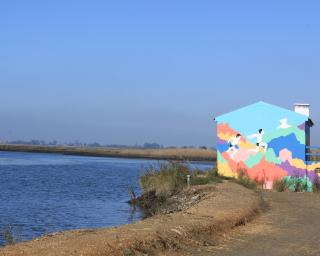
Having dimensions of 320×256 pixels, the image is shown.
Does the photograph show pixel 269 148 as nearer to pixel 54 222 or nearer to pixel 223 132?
pixel 223 132

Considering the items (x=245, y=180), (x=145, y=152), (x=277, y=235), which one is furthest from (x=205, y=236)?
(x=145, y=152)

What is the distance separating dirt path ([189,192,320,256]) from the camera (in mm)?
13523

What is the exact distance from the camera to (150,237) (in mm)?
13109

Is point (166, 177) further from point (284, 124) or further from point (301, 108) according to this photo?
point (301, 108)

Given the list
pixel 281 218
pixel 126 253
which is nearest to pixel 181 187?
pixel 281 218

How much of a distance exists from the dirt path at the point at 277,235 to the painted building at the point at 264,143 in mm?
9175

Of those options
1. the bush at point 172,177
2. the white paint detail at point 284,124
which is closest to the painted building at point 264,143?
the white paint detail at point 284,124

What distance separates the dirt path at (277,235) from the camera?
13.5 metres

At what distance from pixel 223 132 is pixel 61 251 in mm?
23871

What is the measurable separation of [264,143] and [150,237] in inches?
823

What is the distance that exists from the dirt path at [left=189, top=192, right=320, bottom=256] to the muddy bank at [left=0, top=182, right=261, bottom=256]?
1.20 feet

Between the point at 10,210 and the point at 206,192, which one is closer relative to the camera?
the point at 206,192

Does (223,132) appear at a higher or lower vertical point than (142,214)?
higher

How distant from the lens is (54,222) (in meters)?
25.0
